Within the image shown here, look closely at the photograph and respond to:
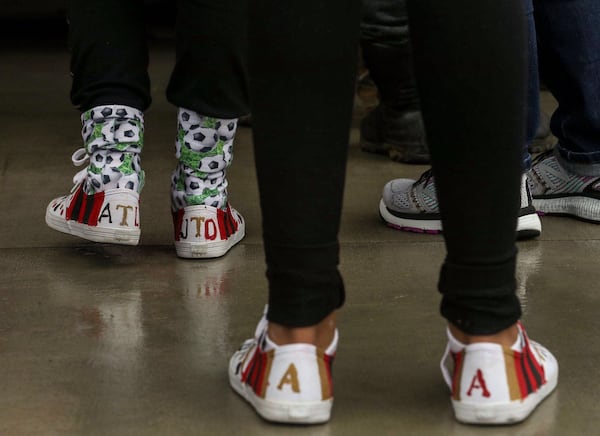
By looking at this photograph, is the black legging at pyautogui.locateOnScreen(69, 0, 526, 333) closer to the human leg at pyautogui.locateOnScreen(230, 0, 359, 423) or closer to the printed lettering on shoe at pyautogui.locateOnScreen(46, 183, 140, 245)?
the human leg at pyautogui.locateOnScreen(230, 0, 359, 423)

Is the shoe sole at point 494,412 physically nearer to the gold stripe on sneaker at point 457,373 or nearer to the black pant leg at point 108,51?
the gold stripe on sneaker at point 457,373

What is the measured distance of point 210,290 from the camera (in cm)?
168

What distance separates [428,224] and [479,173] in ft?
2.88

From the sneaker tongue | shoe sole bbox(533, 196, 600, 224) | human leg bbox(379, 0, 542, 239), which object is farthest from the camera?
A: shoe sole bbox(533, 196, 600, 224)

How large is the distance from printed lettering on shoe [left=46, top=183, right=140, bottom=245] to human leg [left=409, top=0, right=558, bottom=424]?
736 mm

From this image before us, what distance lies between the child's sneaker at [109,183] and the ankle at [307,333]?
64 centimetres

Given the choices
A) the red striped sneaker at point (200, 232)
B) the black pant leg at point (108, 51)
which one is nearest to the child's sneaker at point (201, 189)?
the red striped sneaker at point (200, 232)

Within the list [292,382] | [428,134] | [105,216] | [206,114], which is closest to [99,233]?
[105,216]

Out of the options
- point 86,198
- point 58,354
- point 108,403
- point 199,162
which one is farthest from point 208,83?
point 108,403

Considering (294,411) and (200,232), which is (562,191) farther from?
(294,411)

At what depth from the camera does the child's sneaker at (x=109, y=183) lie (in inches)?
69.4

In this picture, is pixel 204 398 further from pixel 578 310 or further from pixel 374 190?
pixel 374 190

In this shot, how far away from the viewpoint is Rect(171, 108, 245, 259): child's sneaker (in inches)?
70.2

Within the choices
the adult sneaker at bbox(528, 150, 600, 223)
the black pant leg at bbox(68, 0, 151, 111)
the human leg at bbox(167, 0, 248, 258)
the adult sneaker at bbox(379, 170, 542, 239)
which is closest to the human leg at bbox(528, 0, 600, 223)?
the adult sneaker at bbox(528, 150, 600, 223)
